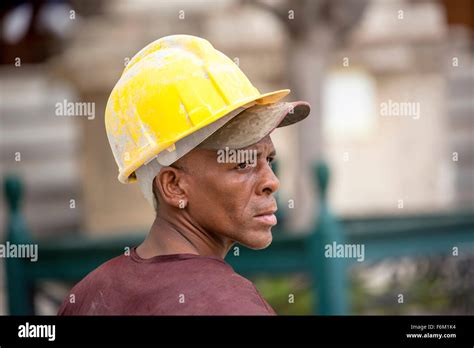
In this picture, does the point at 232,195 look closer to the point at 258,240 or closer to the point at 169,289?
the point at 258,240

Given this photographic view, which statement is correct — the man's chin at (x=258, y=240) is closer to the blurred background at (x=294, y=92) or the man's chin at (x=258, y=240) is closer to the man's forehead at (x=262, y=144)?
the man's forehead at (x=262, y=144)

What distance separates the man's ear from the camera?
242 centimetres

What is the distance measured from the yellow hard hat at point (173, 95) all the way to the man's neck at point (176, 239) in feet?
0.52

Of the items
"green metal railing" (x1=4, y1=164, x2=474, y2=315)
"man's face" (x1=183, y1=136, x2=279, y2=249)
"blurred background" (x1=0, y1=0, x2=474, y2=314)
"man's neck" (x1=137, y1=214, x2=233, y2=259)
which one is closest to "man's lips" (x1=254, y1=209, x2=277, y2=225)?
"man's face" (x1=183, y1=136, x2=279, y2=249)

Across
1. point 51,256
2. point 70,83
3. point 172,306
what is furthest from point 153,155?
point 70,83

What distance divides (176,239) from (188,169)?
0.17 meters

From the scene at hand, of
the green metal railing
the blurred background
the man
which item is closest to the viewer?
the man

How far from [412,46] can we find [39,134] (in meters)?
4.81

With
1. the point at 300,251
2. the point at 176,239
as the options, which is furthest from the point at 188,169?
the point at 300,251

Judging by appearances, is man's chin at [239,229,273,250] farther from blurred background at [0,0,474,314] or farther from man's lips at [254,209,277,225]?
blurred background at [0,0,474,314]

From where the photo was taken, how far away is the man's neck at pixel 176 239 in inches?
95.7

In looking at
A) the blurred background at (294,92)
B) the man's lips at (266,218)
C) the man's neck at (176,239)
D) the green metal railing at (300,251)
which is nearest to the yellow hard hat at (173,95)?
the man's neck at (176,239)

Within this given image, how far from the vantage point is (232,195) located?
7.95ft
